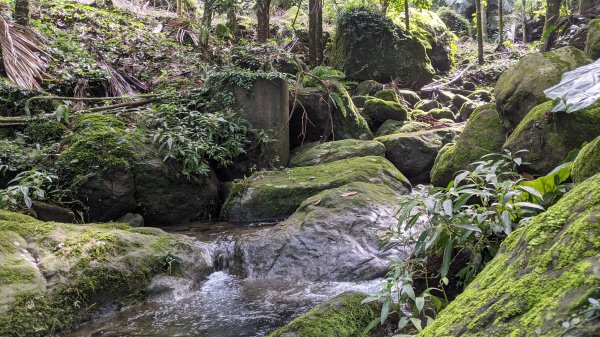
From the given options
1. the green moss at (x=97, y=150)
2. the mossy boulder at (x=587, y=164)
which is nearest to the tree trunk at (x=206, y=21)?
the green moss at (x=97, y=150)

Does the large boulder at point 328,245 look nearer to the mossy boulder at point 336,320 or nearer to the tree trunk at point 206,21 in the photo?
the mossy boulder at point 336,320

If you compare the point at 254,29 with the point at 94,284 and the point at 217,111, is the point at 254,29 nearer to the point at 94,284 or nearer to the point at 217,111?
the point at 217,111

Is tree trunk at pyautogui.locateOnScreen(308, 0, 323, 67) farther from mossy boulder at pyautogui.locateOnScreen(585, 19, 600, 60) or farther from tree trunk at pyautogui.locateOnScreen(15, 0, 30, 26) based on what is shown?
mossy boulder at pyautogui.locateOnScreen(585, 19, 600, 60)

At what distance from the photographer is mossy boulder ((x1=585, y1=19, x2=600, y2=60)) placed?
507cm

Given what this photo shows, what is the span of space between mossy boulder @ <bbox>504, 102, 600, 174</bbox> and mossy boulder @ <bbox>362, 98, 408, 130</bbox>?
5277mm

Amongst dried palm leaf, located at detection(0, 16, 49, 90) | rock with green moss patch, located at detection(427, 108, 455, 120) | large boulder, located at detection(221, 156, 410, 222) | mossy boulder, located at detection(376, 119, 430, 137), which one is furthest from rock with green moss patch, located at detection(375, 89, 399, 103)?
dried palm leaf, located at detection(0, 16, 49, 90)

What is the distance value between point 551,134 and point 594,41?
1568mm

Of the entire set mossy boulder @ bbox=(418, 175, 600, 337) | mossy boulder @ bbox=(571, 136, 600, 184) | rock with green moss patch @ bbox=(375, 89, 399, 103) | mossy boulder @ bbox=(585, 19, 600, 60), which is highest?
mossy boulder @ bbox=(585, 19, 600, 60)

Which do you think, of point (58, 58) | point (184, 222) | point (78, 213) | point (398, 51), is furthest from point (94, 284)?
point (398, 51)

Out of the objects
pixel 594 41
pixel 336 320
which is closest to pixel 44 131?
pixel 336 320

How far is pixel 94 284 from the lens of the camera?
12.5ft

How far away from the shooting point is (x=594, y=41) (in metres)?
5.14

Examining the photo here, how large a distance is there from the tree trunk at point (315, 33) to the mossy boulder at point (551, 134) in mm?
6727

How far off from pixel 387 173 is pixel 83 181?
4101 mm
